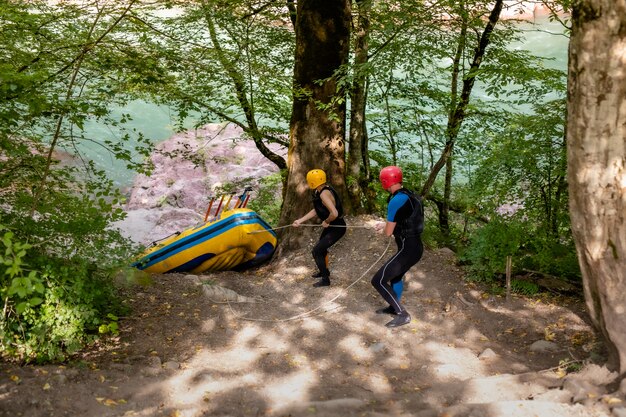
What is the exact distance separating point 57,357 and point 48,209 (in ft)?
6.13

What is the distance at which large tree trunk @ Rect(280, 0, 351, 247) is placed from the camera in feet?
28.4

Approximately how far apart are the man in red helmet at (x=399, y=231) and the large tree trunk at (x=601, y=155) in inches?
84.4

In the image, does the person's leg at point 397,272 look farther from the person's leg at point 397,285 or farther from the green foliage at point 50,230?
the green foliage at point 50,230

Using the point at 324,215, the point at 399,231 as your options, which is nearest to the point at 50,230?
the point at 324,215

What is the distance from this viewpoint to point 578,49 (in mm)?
3875

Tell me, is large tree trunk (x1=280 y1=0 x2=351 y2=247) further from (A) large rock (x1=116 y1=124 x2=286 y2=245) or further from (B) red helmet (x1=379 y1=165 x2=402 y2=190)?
(A) large rock (x1=116 y1=124 x2=286 y2=245)

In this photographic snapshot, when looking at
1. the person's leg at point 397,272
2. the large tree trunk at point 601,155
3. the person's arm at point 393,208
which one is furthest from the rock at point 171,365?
the large tree trunk at point 601,155

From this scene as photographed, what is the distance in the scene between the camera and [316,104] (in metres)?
8.80

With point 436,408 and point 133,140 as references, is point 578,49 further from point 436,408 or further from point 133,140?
point 133,140

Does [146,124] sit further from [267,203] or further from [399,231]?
[399,231]

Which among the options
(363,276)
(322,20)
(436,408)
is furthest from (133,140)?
(436,408)

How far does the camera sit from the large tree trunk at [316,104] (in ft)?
28.4

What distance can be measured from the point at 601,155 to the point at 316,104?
18.1 feet

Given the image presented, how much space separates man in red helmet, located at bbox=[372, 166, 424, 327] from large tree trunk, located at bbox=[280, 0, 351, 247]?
8.88 ft
